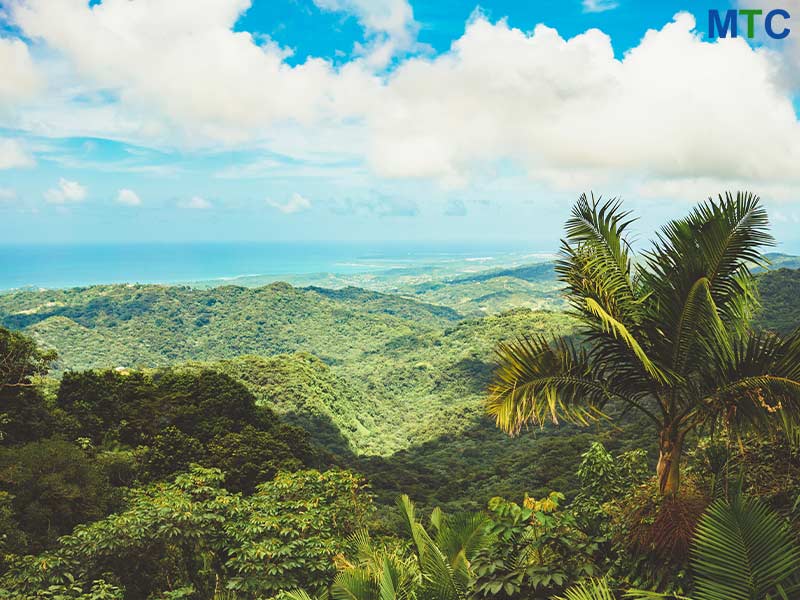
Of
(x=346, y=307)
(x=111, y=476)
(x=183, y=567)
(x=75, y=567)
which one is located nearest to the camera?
(x=75, y=567)

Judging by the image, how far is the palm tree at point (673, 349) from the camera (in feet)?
10.9

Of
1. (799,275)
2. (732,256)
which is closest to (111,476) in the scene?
(732,256)

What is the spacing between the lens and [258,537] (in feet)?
21.3

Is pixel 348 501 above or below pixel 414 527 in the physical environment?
below

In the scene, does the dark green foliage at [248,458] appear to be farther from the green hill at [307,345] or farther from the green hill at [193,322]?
the green hill at [193,322]

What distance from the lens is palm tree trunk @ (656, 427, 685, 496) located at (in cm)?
360

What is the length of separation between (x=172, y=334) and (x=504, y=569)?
339 feet

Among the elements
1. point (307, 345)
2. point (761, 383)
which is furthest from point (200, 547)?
point (307, 345)

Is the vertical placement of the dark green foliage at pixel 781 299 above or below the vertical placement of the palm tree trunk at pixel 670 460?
below

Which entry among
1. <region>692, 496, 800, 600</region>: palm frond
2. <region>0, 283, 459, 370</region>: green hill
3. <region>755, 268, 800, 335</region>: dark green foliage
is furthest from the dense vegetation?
<region>0, 283, 459, 370</region>: green hill

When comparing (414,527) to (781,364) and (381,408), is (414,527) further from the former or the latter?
(381,408)

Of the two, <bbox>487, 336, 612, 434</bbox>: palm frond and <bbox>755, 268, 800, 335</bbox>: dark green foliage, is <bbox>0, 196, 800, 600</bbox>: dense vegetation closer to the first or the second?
<bbox>487, 336, 612, 434</bbox>: palm frond

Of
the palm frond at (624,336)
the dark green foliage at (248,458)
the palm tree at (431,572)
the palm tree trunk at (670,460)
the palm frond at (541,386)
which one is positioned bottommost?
the dark green foliage at (248,458)

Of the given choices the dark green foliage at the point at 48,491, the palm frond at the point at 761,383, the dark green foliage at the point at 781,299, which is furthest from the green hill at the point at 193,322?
the palm frond at the point at 761,383
